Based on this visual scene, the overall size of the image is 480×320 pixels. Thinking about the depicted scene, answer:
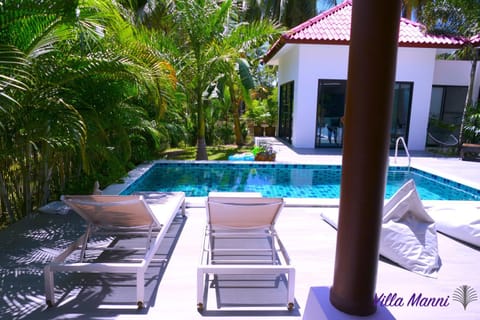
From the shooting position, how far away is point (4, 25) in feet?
12.4

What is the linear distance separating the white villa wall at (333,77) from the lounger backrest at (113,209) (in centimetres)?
1083

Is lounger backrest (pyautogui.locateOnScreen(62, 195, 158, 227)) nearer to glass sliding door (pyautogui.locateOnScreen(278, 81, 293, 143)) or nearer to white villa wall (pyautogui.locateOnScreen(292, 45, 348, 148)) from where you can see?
white villa wall (pyautogui.locateOnScreen(292, 45, 348, 148))

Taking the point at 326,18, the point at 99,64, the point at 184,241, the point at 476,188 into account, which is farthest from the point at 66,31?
the point at 326,18

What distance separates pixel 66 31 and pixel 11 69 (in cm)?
124

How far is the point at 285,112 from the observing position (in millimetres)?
17703

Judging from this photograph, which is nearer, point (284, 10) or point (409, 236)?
point (409, 236)

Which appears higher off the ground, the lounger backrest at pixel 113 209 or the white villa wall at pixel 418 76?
the white villa wall at pixel 418 76

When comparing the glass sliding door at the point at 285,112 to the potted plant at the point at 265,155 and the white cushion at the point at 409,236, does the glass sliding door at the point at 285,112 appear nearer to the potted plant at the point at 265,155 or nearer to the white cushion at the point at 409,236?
the potted plant at the point at 265,155

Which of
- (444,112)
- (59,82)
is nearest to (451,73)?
(444,112)

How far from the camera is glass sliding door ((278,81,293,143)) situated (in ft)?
53.3

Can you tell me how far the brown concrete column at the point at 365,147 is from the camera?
1973 mm

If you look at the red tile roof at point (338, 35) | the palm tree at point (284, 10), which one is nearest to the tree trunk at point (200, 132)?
the red tile roof at point (338, 35)

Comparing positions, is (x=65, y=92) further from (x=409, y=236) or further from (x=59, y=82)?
(x=409, y=236)

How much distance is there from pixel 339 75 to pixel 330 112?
148cm
